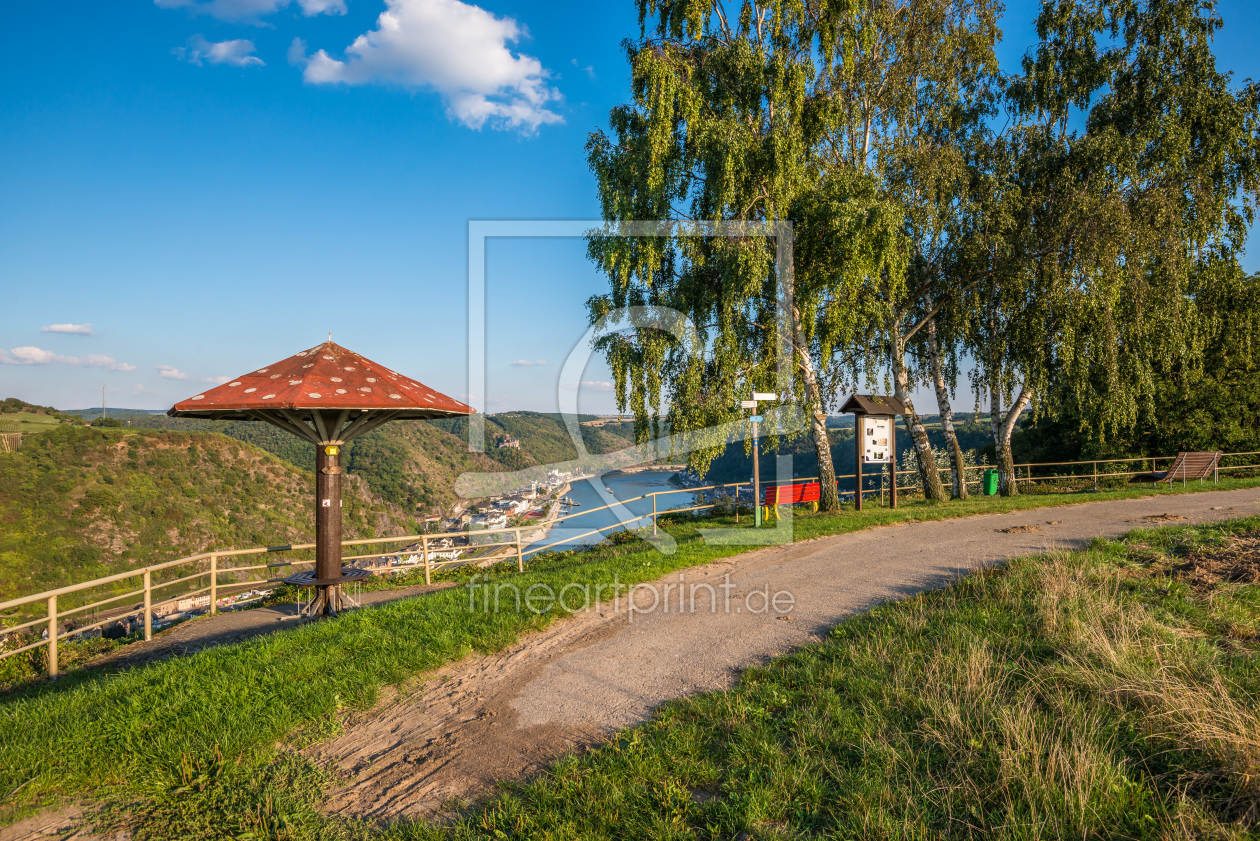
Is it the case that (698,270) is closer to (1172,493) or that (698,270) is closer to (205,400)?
(205,400)

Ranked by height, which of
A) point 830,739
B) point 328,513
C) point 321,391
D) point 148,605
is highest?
point 321,391

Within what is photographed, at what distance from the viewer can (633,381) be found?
14.9 metres

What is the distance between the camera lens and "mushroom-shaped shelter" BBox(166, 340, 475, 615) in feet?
25.1

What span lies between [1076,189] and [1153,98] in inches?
183

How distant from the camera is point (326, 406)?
25.1 ft

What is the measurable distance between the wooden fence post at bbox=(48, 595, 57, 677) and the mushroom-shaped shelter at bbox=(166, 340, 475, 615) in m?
2.57

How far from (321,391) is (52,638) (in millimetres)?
4241

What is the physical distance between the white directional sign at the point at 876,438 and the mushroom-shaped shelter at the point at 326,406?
1134 cm

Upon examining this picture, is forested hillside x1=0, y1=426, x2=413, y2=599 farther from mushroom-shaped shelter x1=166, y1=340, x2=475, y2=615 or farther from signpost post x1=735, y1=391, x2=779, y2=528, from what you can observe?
signpost post x1=735, y1=391, x2=779, y2=528

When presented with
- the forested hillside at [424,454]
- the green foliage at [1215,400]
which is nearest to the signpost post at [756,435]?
the green foliage at [1215,400]

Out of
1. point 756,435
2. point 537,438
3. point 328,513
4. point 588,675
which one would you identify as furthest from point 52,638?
point 537,438

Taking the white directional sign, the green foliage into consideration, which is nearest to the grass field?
the white directional sign

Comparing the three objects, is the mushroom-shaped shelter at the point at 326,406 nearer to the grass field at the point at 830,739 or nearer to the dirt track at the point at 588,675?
the grass field at the point at 830,739

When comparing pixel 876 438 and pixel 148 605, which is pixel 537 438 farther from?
pixel 148 605
